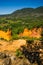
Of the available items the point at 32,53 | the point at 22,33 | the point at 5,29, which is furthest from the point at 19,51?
the point at 5,29

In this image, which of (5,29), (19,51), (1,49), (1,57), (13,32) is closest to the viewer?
(1,57)

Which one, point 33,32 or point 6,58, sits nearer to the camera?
point 6,58

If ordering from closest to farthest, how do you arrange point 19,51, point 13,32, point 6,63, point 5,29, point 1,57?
point 6,63
point 1,57
point 19,51
point 13,32
point 5,29

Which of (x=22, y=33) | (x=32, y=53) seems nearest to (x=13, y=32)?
(x=22, y=33)

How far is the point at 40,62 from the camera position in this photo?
17188 millimetres

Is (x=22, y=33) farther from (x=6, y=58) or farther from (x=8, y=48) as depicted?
(x=6, y=58)

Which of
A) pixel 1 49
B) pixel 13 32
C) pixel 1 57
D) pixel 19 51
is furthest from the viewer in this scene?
pixel 13 32

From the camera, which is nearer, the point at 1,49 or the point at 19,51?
the point at 19,51

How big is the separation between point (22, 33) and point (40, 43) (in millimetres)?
A: 17653

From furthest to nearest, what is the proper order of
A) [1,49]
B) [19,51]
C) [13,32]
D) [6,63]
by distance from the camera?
[13,32] → [1,49] → [19,51] → [6,63]

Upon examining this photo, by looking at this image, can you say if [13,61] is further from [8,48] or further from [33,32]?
[33,32]

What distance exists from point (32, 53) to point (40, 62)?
4.59 feet

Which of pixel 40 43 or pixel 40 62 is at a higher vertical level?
pixel 40 43

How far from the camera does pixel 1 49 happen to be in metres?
20.7
